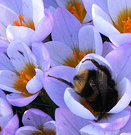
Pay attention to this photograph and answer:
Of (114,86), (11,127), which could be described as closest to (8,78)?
(11,127)

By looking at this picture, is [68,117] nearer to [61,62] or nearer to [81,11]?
[61,62]

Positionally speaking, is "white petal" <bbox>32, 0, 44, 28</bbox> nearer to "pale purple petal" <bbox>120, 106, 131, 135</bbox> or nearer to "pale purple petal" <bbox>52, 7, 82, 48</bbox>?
"pale purple petal" <bbox>52, 7, 82, 48</bbox>

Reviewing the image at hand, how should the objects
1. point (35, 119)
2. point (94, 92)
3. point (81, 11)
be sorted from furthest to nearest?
point (81, 11)
point (35, 119)
point (94, 92)

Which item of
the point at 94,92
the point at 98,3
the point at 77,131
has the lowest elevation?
the point at 77,131

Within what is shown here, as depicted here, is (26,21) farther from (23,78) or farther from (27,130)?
(27,130)

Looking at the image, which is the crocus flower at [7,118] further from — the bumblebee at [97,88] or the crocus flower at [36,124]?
the bumblebee at [97,88]

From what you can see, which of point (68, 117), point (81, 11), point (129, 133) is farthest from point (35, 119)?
point (81, 11)
